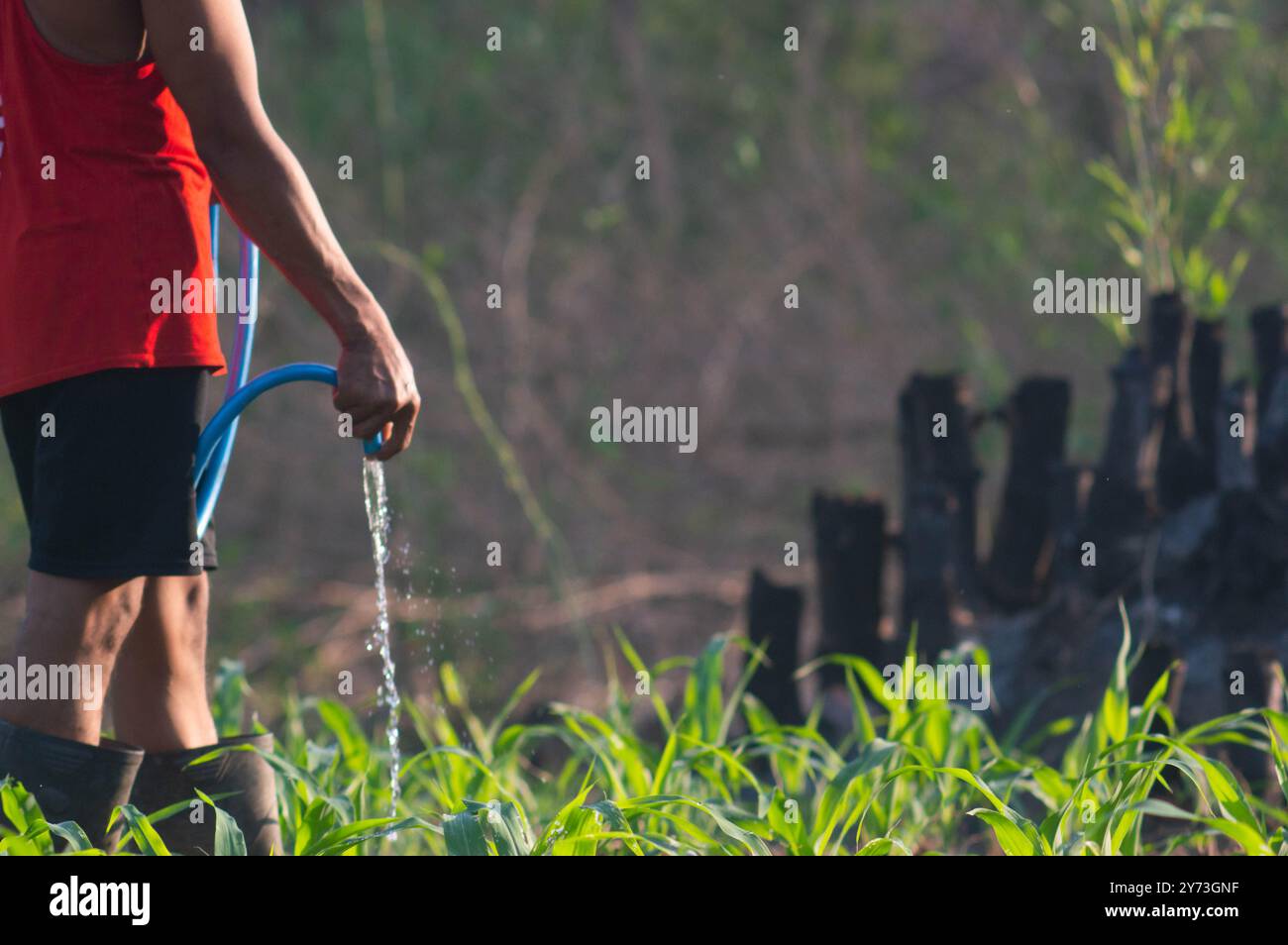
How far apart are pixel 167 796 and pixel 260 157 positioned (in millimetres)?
953

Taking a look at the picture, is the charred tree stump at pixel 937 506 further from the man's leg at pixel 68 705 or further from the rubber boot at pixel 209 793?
the man's leg at pixel 68 705

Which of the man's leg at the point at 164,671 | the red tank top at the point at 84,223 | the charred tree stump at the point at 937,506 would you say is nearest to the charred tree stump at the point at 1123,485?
the charred tree stump at the point at 937,506

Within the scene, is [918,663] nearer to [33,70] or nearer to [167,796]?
[167,796]

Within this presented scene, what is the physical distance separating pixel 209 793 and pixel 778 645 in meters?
1.54

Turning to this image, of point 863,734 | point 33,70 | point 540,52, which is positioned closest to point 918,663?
point 863,734

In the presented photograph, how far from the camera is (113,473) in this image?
2.04 metres

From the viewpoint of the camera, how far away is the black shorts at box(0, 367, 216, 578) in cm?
203

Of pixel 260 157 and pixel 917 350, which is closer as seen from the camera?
pixel 260 157

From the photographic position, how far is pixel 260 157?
2025 millimetres

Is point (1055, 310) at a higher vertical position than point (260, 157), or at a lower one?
higher

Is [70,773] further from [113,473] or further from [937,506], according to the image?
[937,506]

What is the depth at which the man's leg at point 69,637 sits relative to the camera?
80.2 inches

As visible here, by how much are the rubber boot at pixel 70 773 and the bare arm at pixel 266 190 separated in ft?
1.83

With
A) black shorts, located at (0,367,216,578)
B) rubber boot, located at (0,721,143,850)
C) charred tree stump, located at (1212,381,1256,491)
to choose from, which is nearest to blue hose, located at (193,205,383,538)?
black shorts, located at (0,367,216,578)
